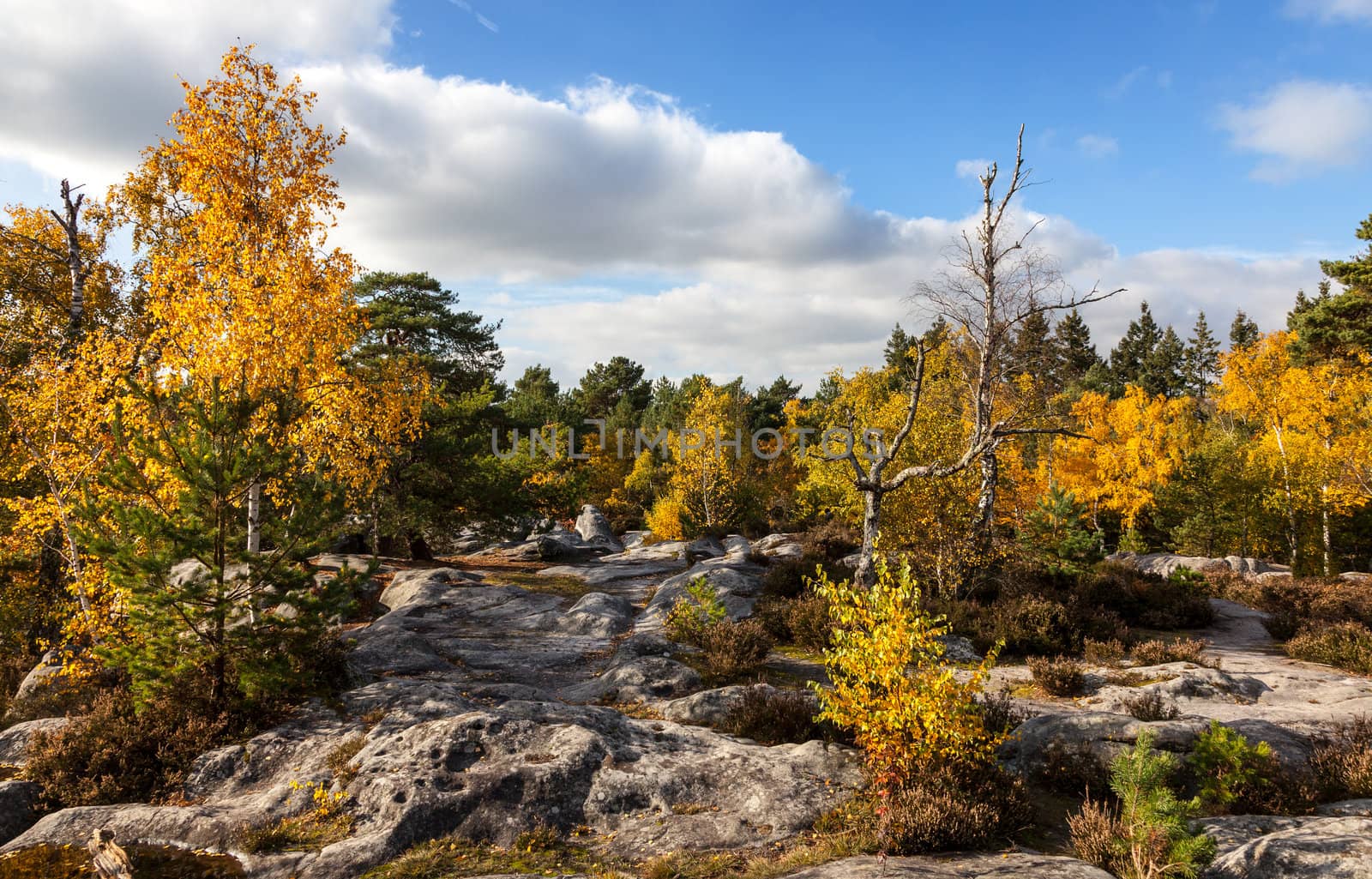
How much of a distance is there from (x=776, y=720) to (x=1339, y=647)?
1262cm

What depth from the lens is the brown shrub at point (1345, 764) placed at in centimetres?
749

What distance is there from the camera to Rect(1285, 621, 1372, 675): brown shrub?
1305 cm

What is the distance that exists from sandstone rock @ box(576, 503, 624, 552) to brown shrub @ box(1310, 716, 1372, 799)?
29.3m

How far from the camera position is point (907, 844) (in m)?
6.18

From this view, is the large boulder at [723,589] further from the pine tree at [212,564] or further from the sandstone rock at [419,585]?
the pine tree at [212,564]

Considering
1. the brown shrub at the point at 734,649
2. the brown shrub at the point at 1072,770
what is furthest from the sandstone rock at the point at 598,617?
the brown shrub at the point at 1072,770

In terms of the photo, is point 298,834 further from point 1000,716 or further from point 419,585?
point 419,585

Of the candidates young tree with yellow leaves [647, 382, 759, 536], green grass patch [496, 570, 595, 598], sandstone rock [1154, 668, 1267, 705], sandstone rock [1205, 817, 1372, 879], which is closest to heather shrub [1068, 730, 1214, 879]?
sandstone rock [1205, 817, 1372, 879]

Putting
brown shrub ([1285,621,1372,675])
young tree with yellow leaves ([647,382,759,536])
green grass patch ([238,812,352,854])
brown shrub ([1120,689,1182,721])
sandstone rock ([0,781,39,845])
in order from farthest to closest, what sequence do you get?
young tree with yellow leaves ([647,382,759,536]) → brown shrub ([1285,621,1372,675]) → brown shrub ([1120,689,1182,721]) → sandstone rock ([0,781,39,845]) → green grass patch ([238,812,352,854])

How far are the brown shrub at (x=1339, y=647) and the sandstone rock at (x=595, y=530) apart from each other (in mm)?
26750

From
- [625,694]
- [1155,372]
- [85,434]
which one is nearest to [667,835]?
[625,694]

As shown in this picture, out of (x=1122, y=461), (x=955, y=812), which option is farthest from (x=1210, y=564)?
(x=955, y=812)

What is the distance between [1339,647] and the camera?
13.6 m

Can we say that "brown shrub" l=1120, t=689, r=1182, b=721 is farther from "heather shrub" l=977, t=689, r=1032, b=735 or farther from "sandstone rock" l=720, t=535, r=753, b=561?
"sandstone rock" l=720, t=535, r=753, b=561
